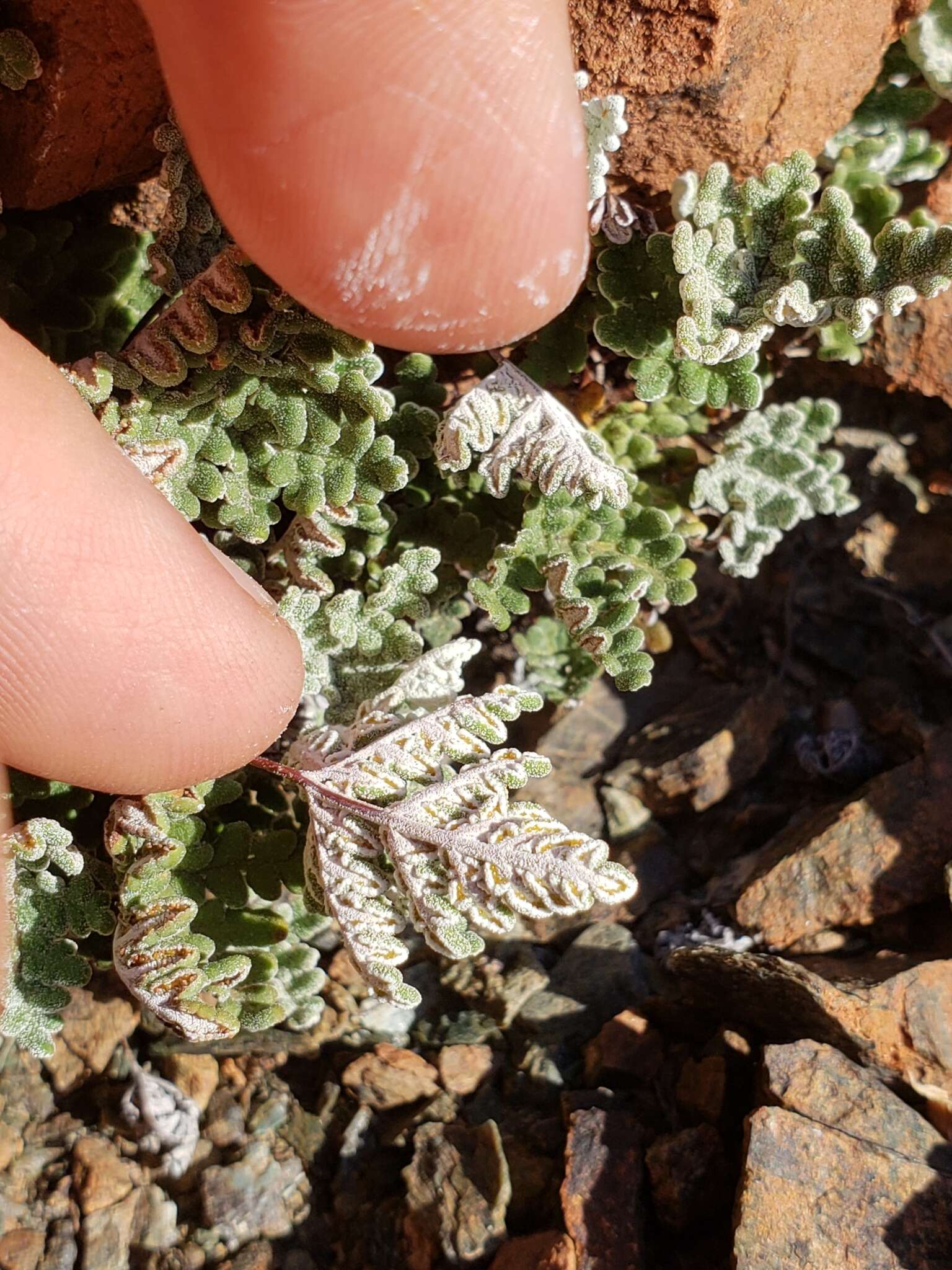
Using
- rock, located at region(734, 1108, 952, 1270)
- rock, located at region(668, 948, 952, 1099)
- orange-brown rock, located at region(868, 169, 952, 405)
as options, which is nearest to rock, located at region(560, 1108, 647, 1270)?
rock, located at region(734, 1108, 952, 1270)

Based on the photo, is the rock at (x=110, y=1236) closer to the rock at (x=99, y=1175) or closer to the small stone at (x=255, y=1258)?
the rock at (x=99, y=1175)

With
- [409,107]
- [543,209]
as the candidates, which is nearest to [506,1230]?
[543,209]

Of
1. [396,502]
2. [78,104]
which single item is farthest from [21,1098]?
[78,104]

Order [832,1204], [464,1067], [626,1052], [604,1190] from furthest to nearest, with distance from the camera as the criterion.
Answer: [464,1067] < [626,1052] < [604,1190] < [832,1204]

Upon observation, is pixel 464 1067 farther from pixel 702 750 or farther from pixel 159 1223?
pixel 702 750

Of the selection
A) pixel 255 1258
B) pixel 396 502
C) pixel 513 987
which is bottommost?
pixel 513 987

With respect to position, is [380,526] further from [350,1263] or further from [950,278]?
[350,1263]
